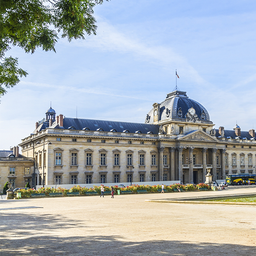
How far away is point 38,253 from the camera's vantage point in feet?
35.7

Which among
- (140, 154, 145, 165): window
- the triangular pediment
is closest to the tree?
(140, 154, 145, 165): window

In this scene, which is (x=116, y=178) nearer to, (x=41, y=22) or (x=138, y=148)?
(x=138, y=148)

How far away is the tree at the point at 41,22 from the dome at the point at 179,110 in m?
65.5

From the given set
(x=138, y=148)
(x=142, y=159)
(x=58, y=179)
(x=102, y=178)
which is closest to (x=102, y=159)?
(x=102, y=178)

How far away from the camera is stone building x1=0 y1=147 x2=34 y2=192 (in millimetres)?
62584

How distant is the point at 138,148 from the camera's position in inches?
2808

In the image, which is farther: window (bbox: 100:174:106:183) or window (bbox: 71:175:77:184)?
window (bbox: 100:174:106:183)

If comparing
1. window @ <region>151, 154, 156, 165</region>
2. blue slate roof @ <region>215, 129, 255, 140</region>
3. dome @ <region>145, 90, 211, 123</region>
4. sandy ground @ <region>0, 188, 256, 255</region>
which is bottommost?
sandy ground @ <region>0, 188, 256, 255</region>

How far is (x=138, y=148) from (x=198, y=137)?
1559 cm

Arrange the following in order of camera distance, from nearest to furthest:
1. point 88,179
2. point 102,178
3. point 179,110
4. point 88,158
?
point 88,179 → point 88,158 → point 102,178 → point 179,110

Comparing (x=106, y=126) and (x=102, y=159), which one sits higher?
(x=106, y=126)

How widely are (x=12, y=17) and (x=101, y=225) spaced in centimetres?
1138

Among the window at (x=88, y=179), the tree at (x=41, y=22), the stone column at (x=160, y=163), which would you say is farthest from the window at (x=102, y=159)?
the tree at (x=41, y=22)

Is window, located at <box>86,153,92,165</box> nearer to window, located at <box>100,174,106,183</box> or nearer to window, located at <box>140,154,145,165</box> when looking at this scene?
window, located at <box>100,174,106,183</box>
